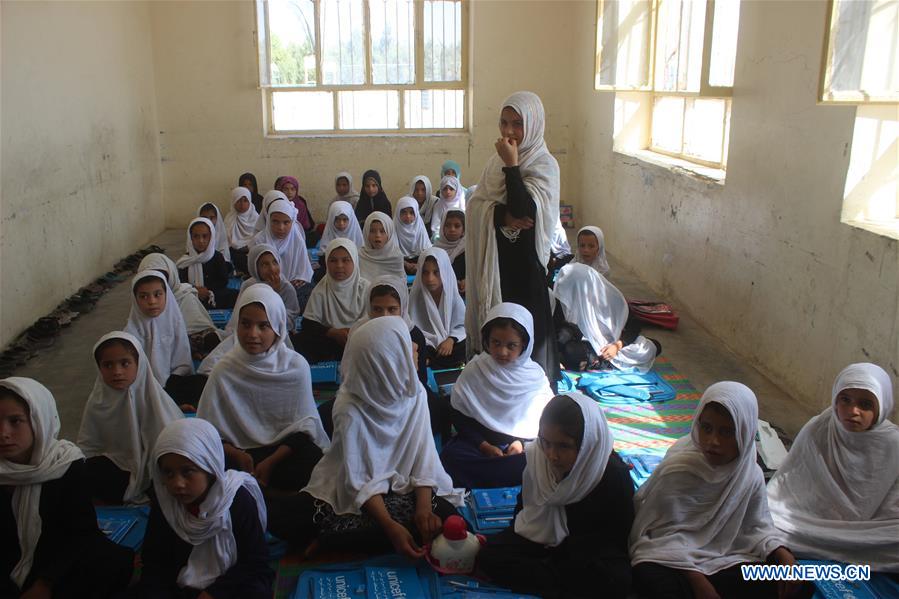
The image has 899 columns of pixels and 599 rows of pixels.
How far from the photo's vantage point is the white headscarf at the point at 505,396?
3090 millimetres

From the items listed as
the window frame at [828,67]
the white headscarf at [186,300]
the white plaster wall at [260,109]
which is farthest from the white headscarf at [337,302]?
the white plaster wall at [260,109]

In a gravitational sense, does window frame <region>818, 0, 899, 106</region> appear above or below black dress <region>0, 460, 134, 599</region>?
above

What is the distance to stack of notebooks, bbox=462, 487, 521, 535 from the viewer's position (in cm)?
266

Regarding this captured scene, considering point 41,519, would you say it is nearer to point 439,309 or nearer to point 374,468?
point 374,468

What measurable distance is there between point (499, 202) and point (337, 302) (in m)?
1.45

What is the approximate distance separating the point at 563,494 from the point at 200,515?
1036 millimetres

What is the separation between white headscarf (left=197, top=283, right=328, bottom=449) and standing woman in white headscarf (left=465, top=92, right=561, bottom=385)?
937 millimetres

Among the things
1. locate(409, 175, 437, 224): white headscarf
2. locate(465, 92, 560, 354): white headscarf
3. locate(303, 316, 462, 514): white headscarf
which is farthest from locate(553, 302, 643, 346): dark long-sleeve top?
locate(409, 175, 437, 224): white headscarf

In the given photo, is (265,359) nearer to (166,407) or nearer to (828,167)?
(166,407)

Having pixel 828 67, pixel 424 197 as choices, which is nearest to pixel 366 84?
pixel 424 197

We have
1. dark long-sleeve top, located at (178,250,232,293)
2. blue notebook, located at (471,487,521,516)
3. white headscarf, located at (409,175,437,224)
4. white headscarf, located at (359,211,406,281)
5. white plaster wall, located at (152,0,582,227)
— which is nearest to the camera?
blue notebook, located at (471,487,521,516)

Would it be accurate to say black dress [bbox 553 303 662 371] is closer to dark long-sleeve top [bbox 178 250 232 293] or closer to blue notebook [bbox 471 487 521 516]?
blue notebook [bbox 471 487 521 516]

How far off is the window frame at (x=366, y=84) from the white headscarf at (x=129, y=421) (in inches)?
255

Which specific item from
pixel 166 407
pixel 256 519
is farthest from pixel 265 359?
pixel 256 519
